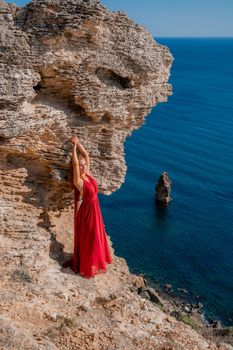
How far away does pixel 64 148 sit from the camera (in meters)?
15.2

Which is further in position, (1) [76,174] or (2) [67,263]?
(2) [67,263]

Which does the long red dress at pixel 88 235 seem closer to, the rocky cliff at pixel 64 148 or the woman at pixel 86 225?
the woman at pixel 86 225

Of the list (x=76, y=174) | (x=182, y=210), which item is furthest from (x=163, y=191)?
(x=76, y=174)

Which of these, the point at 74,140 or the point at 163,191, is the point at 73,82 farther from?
the point at 163,191

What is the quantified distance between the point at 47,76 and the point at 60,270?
258 inches

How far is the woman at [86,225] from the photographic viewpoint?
1429cm

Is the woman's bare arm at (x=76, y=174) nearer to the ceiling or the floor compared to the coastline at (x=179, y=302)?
nearer to the ceiling

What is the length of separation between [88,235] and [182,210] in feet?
117

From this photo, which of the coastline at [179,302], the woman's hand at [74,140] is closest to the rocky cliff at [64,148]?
the woman's hand at [74,140]

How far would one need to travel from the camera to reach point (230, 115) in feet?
295

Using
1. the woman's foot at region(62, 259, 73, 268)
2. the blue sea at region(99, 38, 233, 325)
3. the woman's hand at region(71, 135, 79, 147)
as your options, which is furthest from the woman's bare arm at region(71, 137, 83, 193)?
the blue sea at region(99, 38, 233, 325)

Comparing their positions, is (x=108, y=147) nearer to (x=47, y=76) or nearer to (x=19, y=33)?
(x=47, y=76)

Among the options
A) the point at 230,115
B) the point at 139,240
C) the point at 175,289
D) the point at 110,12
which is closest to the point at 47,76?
the point at 110,12

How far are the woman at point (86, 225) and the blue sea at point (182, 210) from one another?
65.7ft
